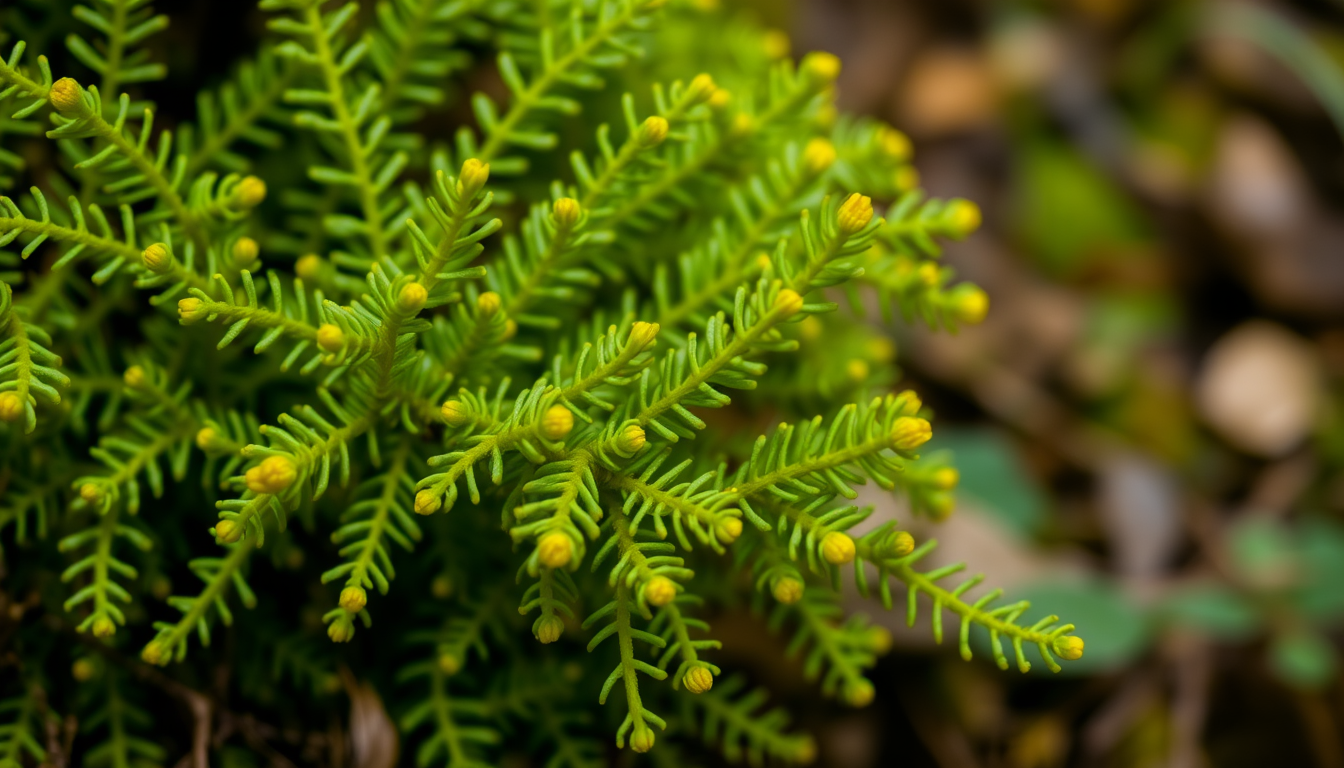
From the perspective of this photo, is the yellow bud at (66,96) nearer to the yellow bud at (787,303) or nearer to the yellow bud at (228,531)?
the yellow bud at (228,531)

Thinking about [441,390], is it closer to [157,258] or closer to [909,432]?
[157,258]

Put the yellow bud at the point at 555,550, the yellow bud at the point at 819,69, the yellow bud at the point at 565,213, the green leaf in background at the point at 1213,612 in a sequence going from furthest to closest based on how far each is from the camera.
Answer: the green leaf in background at the point at 1213,612
the yellow bud at the point at 819,69
the yellow bud at the point at 565,213
the yellow bud at the point at 555,550

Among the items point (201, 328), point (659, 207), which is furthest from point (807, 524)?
point (201, 328)

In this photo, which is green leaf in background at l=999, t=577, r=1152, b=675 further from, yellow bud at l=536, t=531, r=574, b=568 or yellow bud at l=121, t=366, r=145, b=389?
yellow bud at l=121, t=366, r=145, b=389

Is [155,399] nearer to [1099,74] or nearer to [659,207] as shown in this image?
[659,207]

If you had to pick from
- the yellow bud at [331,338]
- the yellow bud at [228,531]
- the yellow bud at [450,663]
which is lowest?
the yellow bud at [450,663]

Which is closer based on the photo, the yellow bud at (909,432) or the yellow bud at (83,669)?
the yellow bud at (909,432)

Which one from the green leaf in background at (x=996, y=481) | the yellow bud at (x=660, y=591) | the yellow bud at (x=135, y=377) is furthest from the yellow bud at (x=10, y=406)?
the green leaf in background at (x=996, y=481)

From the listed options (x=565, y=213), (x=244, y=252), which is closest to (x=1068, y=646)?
(x=565, y=213)
